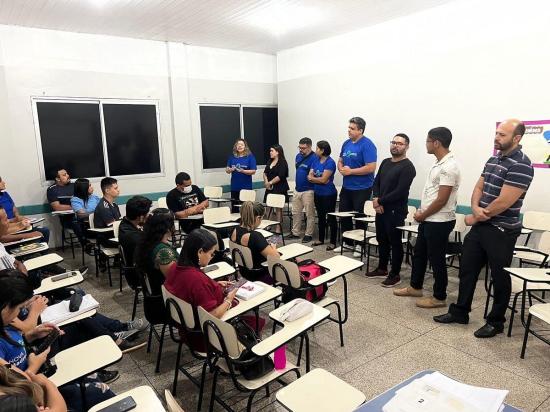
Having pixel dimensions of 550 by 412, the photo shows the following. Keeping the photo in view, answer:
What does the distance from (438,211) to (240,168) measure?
143 inches

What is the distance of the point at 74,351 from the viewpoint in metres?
1.89

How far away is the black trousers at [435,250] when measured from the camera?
330 centimetres

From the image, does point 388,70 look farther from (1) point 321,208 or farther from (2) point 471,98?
(1) point 321,208

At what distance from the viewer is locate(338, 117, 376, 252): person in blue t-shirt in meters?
4.91

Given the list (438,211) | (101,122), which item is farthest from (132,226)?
(101,122)

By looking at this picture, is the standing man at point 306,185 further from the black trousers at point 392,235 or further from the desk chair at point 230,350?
the desk chair at point 230,350

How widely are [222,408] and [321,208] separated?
12.1 ft

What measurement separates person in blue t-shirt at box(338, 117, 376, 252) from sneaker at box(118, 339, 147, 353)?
303 cm

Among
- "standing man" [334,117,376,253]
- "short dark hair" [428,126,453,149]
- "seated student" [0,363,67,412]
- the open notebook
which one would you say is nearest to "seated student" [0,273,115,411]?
"seated student" [0,363,67,412]

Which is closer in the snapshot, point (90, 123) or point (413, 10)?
point (413, 10)

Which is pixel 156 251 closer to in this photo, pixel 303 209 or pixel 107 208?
pixel 107 208

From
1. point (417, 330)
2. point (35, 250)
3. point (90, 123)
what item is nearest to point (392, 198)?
point (417, 330)

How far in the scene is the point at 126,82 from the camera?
5.98m

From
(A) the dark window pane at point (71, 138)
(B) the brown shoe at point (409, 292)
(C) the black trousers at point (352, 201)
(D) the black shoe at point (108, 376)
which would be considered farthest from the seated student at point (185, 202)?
(B) the brown shoe at point (409, 292)
